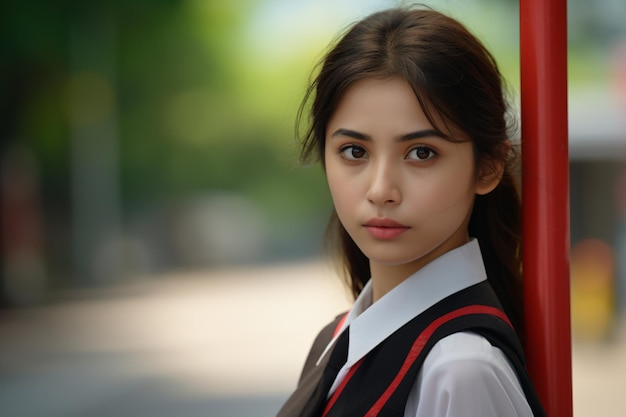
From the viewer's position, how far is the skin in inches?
54.5

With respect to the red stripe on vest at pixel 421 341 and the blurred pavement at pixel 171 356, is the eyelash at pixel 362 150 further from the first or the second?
the blurred pavement at pixel 171 356

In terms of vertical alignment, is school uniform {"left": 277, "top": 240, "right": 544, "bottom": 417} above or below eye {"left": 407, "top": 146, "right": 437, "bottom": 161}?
below

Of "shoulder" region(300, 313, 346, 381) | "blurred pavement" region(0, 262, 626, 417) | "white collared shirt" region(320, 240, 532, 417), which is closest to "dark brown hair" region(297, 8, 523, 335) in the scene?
"white collared shirt" region(320, 240, 532, 417)

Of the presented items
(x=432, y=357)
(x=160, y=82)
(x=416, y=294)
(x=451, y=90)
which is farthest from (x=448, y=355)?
(x=160, y=82)

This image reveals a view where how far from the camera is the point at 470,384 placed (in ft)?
4.04

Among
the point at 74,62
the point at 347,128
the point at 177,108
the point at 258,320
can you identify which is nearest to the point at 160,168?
the point at 177,108

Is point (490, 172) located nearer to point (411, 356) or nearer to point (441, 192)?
point (441, 192)

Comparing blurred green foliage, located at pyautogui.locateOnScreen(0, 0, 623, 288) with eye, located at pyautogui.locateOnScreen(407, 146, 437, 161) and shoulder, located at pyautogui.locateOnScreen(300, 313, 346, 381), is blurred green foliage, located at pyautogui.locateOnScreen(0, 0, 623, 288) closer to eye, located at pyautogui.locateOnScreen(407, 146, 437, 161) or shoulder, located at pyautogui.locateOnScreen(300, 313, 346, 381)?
shoulder, located at pyautogui.locateOnScreen(300, 313, 346, 381)

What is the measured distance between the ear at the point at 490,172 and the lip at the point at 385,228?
186 millimetres

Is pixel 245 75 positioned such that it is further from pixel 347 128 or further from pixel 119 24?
pixel 347 128

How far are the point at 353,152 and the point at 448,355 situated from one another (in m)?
0.38

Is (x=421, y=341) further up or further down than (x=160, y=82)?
further down

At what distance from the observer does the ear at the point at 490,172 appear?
150 centimetres

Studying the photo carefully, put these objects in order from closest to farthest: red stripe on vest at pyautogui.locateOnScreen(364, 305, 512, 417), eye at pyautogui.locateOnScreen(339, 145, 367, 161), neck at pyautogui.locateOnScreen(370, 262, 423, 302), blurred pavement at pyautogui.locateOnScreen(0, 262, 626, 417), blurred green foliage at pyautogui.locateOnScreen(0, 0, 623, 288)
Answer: red stripe on vest at pyautogui.locateOnScreen(364, 305, 512, 417), eye at pyautogui.locateOnScreen(339, 145, 367, 161), neck at pyautogui.locateOnScreen(370, 262, 423, 302), blurred pavement at pyautogui.locateOnScreen(0, 262, 626, 417), blurred green foliage at pyautogui.locateOnScreen(0, 0, 623, 288)
